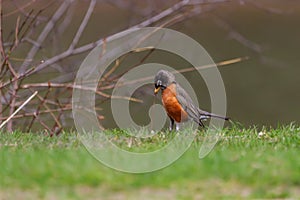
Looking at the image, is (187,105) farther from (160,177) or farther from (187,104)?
(160,177)

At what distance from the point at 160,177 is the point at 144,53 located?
1366 cm

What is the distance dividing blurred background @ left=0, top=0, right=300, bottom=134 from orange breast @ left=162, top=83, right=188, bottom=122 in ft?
6.50

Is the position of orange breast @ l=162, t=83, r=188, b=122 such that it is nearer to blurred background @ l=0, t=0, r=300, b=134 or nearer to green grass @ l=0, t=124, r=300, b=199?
green grass @ l=0, t=124, r=300, b=199

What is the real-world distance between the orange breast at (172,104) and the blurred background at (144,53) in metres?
1.98

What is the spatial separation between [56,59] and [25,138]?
275cm

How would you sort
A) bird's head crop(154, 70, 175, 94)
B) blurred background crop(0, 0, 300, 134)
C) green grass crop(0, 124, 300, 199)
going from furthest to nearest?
blurred background crop(0, 0, 300, 134) → bird's head crop(154, 70, 175, 94) → green grass crop(0, 124, 300, 199)

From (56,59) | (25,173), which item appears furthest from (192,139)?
(56,59)

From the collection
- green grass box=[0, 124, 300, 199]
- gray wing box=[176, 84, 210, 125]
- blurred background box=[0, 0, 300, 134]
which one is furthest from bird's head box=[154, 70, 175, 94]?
blurred background box=[0, 0, 300, 134]

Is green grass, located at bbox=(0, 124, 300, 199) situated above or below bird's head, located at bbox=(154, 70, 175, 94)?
below

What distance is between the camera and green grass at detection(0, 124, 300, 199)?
5418mm

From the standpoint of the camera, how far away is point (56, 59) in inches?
394

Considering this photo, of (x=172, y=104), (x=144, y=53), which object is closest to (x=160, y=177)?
(x=172, y=104)

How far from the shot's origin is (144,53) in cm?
1912

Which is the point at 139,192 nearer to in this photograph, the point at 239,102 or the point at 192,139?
the point at 192,139
